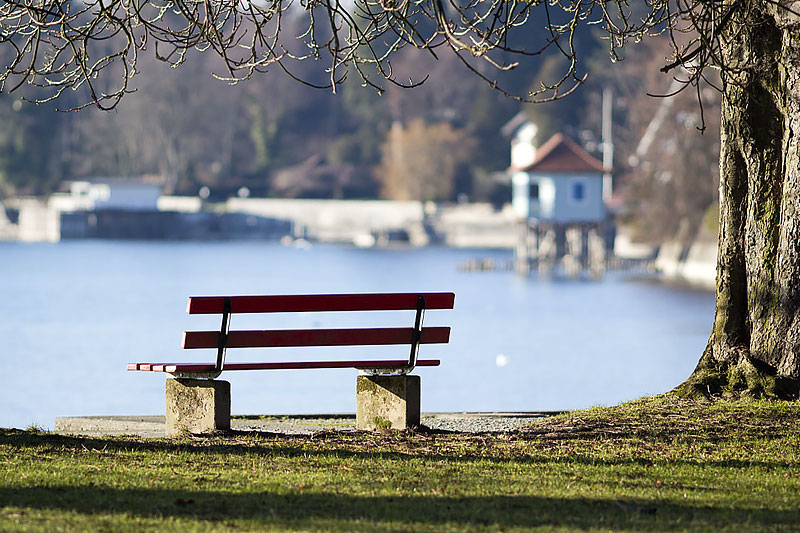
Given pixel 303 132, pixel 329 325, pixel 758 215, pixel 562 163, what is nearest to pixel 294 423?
pixel 758 215

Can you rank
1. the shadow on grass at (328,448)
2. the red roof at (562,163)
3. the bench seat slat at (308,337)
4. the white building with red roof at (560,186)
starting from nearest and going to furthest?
the shadow on grass at (328,448) → the bench seat slat at (308,337) → the red roof at (562,163) → the white building with red roof at (560,186)

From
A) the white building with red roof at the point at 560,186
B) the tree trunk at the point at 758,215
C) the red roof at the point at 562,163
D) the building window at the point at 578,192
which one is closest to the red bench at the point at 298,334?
the tree trunk at the point at 758,215

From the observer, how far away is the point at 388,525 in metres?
6.04

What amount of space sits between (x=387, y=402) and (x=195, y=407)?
1313mm

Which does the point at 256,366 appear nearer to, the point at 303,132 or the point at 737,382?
the point at 737,382

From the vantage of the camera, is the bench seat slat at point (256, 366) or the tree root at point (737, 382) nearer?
the bench seat slat at point (256, 366)

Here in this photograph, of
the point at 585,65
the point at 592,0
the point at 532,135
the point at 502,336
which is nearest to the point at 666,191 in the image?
the point at 532,135

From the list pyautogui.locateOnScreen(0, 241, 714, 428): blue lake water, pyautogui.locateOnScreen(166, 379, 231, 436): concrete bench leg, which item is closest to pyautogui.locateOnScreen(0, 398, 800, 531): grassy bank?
pyautogui.locateOnScreen(166, 379, 231, 436): concrete bench leg

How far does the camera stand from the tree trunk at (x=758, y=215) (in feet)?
32.7

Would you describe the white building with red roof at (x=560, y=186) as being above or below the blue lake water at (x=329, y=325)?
above

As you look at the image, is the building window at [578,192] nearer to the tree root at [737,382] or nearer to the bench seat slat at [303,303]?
the tree root at [737,382]

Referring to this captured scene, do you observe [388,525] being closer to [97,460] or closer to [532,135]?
[97,460]

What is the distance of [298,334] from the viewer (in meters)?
9.19

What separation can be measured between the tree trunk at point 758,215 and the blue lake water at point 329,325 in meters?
14.7
